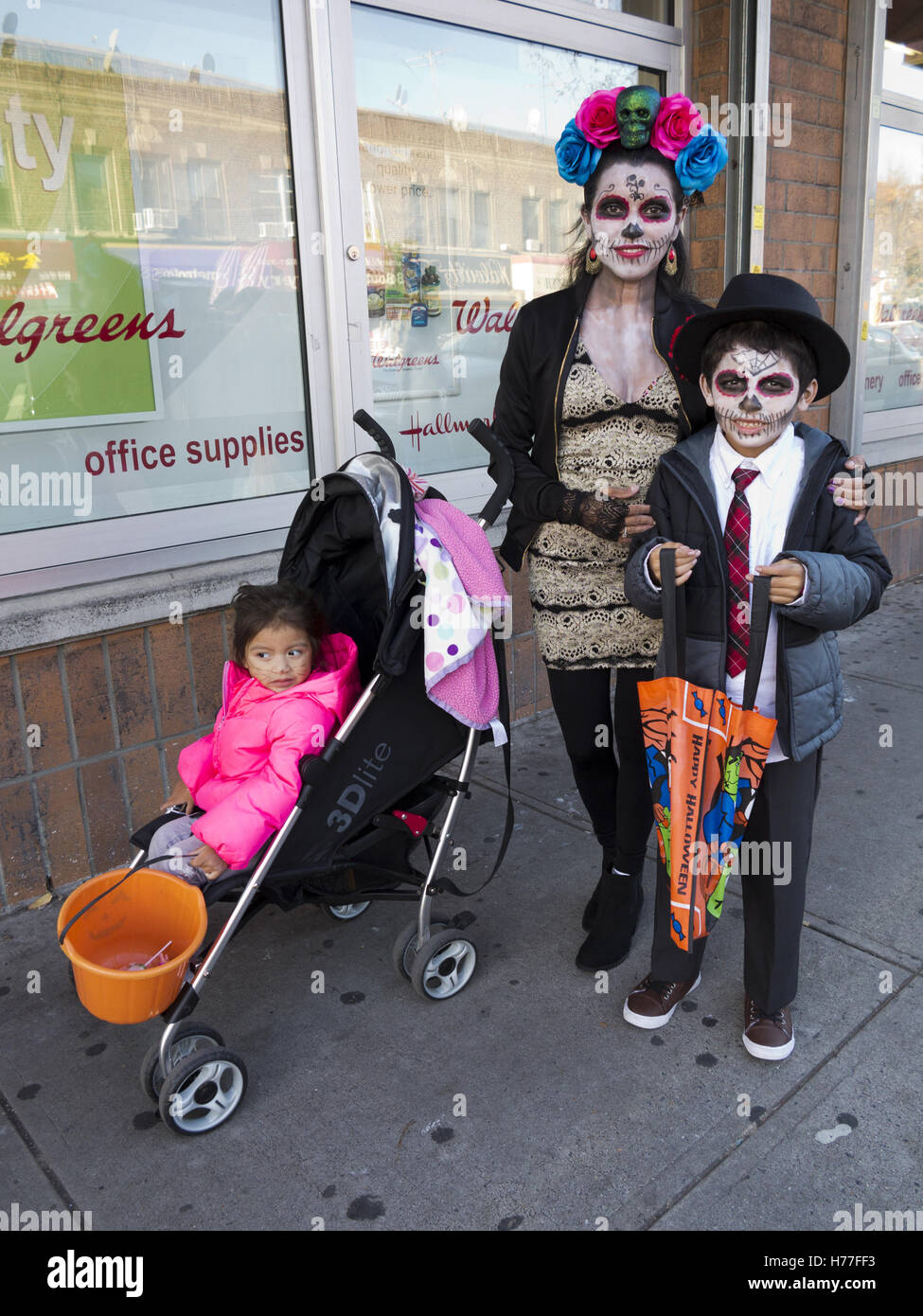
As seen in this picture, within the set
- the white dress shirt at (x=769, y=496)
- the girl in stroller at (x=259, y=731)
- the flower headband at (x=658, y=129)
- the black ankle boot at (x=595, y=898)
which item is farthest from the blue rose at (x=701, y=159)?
the black ankle boot at (x=595, y=898)

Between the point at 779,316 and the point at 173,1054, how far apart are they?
2.01 m

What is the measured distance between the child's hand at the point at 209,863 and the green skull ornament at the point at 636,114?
75.0 inches

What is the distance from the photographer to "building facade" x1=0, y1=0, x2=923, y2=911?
3119mm

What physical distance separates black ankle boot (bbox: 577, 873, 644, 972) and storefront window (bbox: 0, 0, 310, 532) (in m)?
1.86

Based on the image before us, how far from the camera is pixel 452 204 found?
Result: 14.0 feet

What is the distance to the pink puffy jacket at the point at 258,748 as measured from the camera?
236 cm

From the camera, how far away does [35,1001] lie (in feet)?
9.09

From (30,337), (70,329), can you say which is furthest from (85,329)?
(30,337)

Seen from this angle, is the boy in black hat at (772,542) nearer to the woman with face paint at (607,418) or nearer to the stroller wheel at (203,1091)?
the woman with face paint at (607,418)

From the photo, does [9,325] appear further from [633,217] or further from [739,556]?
[739,556]

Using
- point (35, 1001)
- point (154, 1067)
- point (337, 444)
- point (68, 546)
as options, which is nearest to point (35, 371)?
point (68, 546)

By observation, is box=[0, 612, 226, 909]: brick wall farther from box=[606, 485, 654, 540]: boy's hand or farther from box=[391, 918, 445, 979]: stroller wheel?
box=[606, 485, 654, 540]: boy's hand
